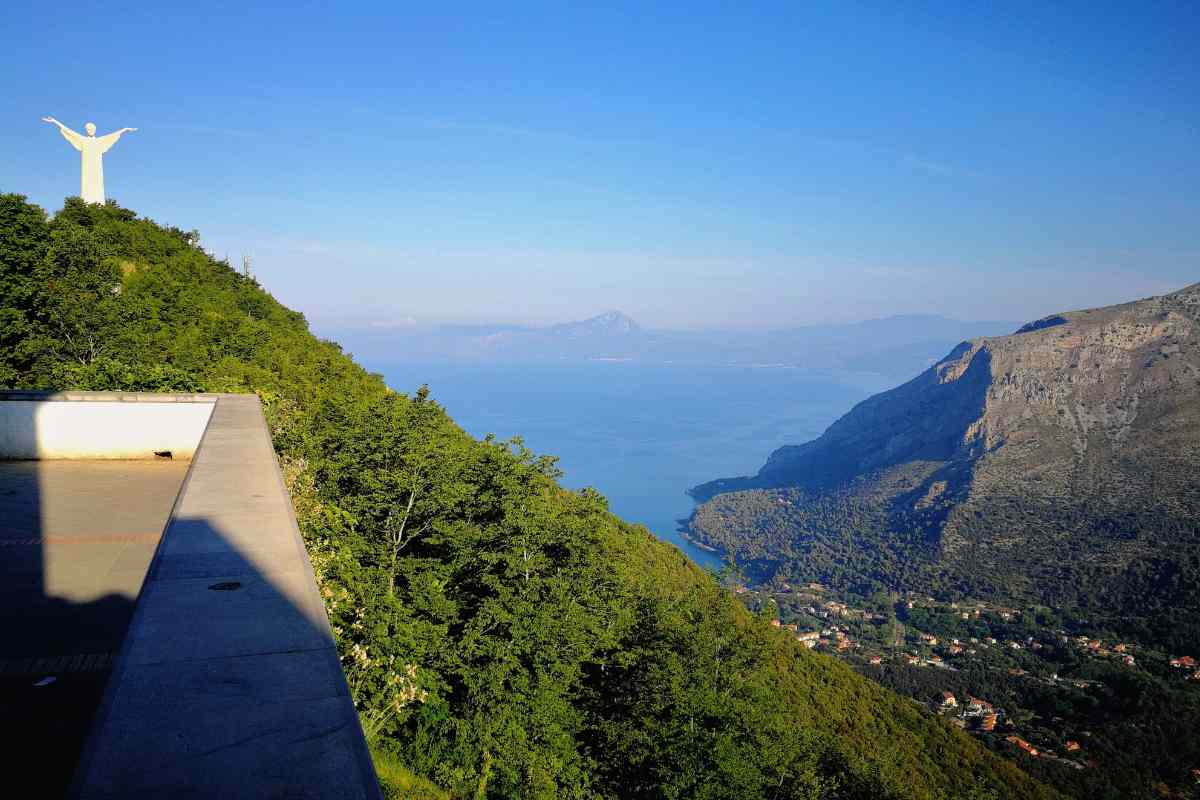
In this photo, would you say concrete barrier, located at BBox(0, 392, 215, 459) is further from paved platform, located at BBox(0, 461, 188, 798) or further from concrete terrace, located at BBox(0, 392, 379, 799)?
concrete terrace, located at BBox(0, 392, 379, 799)

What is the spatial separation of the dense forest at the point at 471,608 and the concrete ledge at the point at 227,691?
510cm

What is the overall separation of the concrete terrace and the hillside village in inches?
1313

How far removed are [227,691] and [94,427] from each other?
8593mm

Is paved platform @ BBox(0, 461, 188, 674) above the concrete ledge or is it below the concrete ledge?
below

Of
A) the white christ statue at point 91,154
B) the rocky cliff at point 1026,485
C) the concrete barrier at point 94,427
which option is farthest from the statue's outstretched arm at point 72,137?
the rocky cliff at point 1026,485

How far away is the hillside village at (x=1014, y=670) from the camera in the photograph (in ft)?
160

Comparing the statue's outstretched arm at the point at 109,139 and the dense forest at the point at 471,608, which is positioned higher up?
the statue's outstretched arm at the point at 109,139

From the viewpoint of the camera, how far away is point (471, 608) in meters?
13.8

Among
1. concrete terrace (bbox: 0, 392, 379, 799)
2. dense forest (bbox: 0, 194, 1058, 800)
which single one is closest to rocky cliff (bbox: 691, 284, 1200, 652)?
dense forest (bbox: 0, 194, 1058, 800)

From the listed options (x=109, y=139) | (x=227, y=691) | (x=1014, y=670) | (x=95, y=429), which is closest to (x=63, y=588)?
(x=227, y=691)

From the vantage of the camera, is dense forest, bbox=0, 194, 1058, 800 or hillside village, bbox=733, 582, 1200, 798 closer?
dense forest, bbox=0, 194, 1058, 800

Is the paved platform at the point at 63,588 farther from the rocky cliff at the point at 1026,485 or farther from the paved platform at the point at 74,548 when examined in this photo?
the rocky cliff at the point at 1026,485

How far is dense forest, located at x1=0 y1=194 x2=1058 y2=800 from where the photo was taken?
10992 millimetres

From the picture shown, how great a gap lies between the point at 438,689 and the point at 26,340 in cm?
1663
